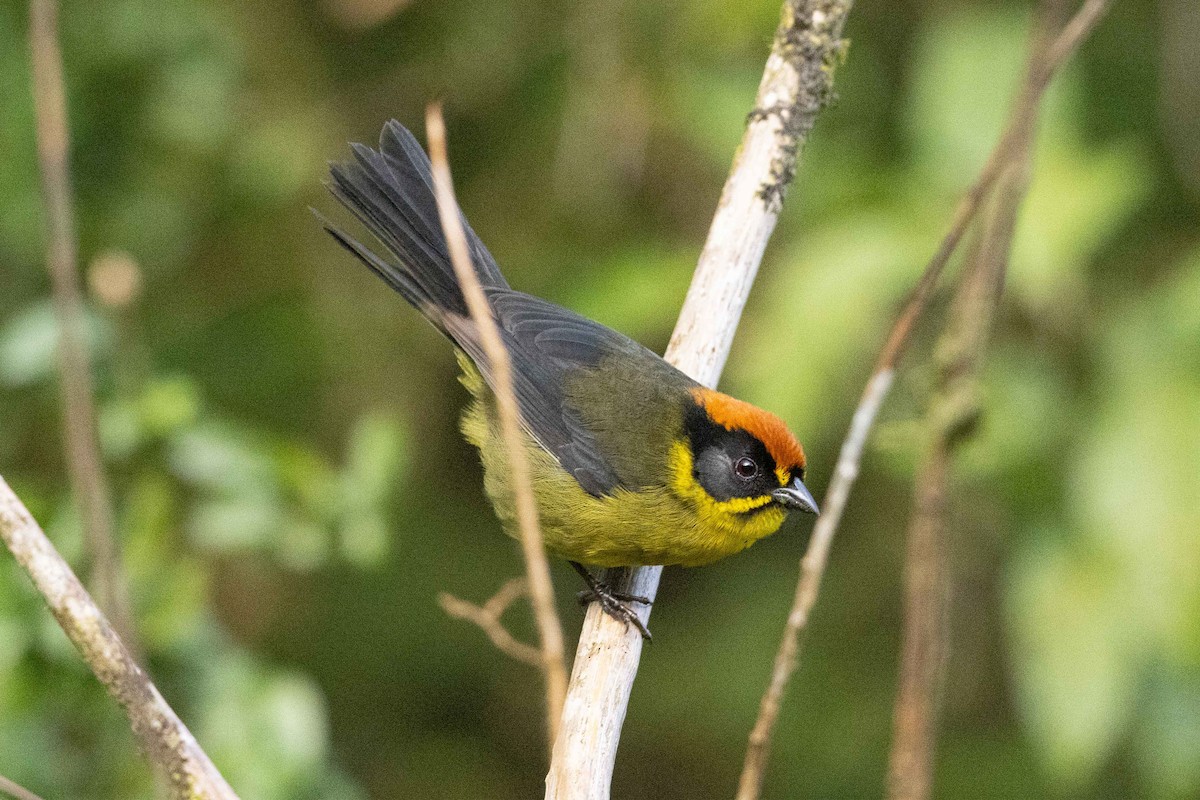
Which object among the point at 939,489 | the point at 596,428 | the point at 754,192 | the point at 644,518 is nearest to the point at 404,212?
the point at 596,428


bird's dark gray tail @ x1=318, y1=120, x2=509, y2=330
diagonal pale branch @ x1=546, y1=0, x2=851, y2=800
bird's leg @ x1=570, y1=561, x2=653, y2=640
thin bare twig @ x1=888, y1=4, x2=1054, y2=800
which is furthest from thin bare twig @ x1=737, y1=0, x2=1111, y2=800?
bird's dark gray tail @ x1=318, y1=120, x2=509, y2=330

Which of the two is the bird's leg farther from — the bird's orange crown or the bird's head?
the bird's orange crown

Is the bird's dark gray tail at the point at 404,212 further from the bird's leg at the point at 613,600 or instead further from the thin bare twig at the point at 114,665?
the thin bare twig at the point at 114,665

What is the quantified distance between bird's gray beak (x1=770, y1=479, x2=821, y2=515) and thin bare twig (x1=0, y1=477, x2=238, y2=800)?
174 centimetres

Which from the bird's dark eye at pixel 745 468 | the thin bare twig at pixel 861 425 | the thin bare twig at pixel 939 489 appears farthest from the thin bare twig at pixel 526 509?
the bird's dark eye at pixel 745 468

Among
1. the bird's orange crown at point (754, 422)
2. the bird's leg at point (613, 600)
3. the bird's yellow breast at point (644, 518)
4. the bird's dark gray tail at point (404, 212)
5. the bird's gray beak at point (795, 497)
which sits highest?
the bird's dark gray tail at point (404, 212)

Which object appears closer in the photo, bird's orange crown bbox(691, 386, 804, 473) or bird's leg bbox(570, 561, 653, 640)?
bird's leg bbox(570, 561, 653, 640)

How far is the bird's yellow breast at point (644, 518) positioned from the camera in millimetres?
3072

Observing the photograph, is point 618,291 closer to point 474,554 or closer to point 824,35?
point 824,35

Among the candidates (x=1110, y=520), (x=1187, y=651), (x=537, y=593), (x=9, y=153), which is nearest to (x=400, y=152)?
(x=9, y=153)

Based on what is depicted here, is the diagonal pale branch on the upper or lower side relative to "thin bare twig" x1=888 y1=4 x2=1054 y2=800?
upper

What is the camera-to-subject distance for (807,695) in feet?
15.7

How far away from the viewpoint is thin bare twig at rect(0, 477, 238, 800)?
1.70 metres

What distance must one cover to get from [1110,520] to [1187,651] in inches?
15.4
